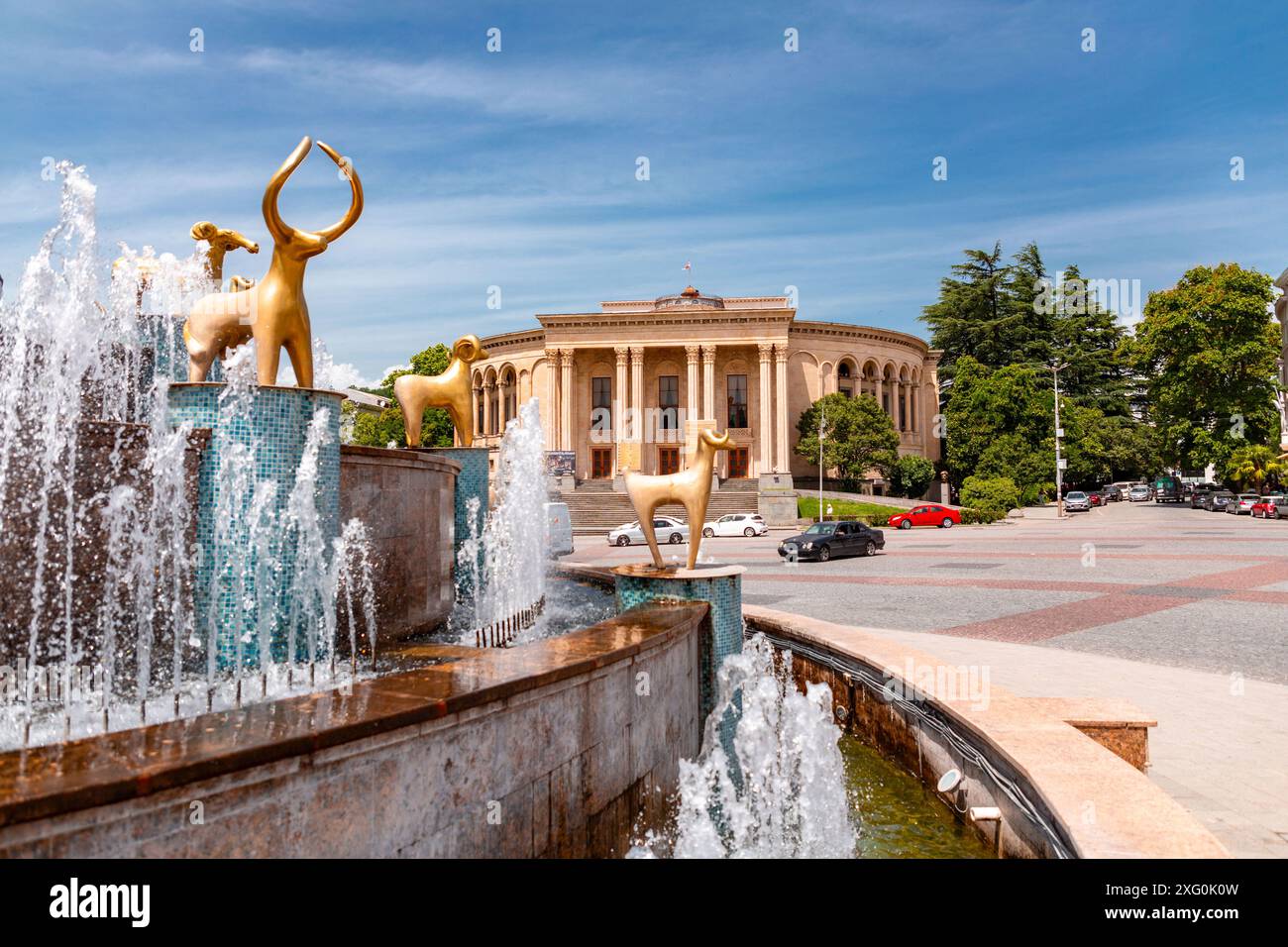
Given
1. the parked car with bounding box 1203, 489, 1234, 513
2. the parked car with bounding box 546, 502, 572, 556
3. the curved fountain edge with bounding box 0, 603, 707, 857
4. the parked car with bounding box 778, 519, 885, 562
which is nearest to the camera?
the curved fountain edge with bounding box 0, 603, 707, 857

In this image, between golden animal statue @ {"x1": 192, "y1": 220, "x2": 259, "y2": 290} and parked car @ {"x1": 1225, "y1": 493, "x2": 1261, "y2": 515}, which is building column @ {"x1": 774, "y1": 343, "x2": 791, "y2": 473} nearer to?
parked car @ {"x1": 1225, "y1": 493, "x2": 1261, "y2": 515}

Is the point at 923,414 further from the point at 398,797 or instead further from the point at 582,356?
the point at 398,797

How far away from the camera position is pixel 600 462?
58.9 metres

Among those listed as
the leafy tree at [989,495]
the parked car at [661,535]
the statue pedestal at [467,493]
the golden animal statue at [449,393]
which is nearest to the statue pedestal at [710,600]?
the statue pedestal at [467,493]

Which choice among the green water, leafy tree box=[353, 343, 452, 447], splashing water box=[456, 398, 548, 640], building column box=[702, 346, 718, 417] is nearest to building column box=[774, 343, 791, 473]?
building column box=[702, 346, 718, 417]

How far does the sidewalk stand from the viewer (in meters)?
4.95

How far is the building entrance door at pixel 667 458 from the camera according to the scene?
188 feet

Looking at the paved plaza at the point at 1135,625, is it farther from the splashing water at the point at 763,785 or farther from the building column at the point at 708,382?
the building column at the point at 708,382

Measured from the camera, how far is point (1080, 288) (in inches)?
2835

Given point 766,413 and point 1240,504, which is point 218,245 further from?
point 1240,504

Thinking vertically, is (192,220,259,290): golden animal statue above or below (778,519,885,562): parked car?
above

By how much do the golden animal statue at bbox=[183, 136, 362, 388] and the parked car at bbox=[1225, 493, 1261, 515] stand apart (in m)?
52.2

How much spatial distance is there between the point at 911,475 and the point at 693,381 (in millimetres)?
16108
